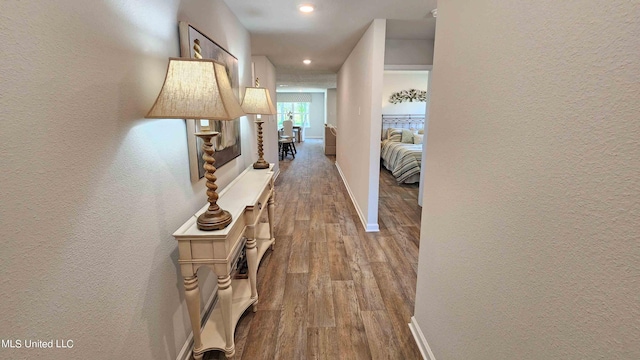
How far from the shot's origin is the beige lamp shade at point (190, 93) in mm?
1204

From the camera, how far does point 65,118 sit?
868mm

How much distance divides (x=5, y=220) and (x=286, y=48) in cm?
421

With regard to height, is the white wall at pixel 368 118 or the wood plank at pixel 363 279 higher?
the white wall at pixel 368 118

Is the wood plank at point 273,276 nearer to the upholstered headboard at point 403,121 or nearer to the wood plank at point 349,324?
the wood plank at point 349,324

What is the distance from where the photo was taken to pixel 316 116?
1402 centimetres

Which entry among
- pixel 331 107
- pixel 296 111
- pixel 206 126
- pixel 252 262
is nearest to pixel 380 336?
pixel 252 262

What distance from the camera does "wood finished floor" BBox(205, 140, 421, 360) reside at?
1.78 metres

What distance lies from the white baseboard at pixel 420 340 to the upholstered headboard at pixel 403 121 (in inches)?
259

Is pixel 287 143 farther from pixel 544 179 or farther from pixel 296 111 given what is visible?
pixel 544 179

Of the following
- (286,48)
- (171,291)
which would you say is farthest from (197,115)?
(286,48)

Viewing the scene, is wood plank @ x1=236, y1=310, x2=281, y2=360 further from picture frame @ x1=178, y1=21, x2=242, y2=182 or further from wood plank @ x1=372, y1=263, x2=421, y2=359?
picture frame @ x1=178, y1=21, x2=242, y2=182

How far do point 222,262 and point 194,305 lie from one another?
28 cm

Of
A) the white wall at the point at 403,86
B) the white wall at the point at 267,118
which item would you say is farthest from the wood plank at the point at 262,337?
the white wall at the point at 403,86

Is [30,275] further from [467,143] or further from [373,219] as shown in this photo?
[373,219]
